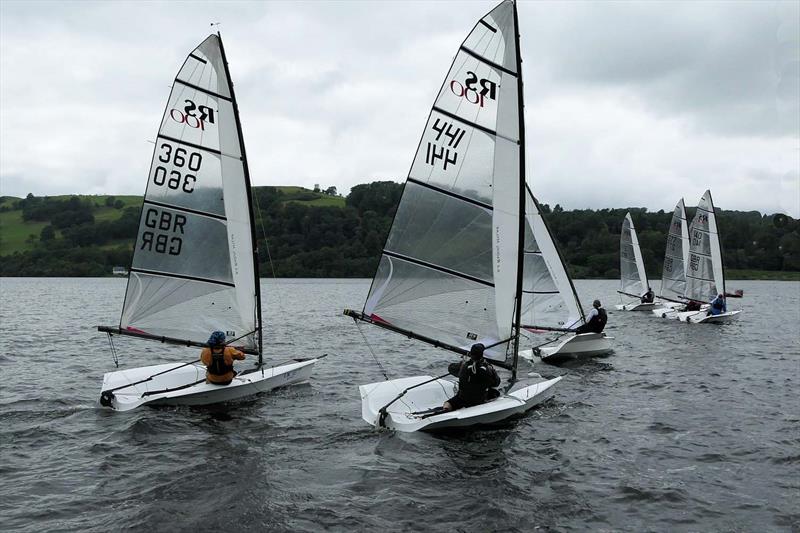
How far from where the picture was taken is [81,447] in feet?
37.3

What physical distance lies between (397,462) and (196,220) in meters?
7.29

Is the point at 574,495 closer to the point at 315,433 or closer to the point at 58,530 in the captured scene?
the point at 315,433

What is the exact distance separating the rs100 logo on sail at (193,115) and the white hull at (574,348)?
477 inches

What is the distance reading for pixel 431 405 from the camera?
12672mm

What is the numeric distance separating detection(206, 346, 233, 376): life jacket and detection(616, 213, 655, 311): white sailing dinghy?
35.1 meters

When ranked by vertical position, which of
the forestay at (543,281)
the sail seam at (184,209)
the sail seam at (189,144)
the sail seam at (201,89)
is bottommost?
the forestay at (543,281)

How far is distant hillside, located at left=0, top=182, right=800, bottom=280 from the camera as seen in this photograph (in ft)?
366

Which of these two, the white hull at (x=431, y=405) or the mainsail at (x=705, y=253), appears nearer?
the white hull at (x=431, y=405)

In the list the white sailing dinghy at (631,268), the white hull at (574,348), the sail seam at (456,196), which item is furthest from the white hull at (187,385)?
the white sailing dinghy at (631,268)

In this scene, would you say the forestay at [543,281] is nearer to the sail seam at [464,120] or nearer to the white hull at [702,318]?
the sail seam at [464,120]

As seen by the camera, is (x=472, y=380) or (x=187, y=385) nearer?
(x=472, y=380)

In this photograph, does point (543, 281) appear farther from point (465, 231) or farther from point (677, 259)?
point (677, 259)

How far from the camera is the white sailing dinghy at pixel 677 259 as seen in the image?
138 ft

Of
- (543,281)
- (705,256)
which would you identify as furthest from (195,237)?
(705,256)
